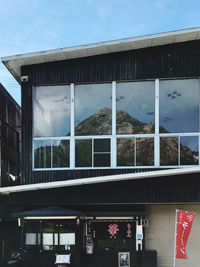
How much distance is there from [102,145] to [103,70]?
2368 mm

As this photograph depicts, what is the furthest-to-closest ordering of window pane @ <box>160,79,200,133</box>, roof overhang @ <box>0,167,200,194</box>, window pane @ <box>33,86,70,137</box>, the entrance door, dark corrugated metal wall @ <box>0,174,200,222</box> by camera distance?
the entrance door → window pane @ <box>33,86,70,137</box> → window pane @ <box>160,79,200,133</box> → dark corrugated metal wall @ <box>0,174,200,222</box> → roof overhang @ <box>0,167,200,194</box>

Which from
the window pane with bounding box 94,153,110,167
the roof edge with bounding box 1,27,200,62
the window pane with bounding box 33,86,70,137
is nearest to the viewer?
the roof edge with bounding box 1,27,200,62

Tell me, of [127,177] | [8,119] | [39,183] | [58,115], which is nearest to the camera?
[127,177]

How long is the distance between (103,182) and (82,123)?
196 centimetres

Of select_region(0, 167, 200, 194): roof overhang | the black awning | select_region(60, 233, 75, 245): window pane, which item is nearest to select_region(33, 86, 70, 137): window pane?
select_region(0, 167, 200, 194): roof overhang

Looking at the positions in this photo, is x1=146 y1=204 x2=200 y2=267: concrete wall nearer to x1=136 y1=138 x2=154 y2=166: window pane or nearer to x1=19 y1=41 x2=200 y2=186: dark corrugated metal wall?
x1=136 y1=138 x2=154 y2=166: window pane

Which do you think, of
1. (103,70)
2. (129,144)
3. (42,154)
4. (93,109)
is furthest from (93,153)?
(103,70)

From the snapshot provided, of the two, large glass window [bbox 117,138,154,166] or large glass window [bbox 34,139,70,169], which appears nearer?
large glass window [bbox 117,138,154,166]

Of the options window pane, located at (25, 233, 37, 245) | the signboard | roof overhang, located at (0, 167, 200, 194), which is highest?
roof overhang, located at (0, 167, 200, 194)

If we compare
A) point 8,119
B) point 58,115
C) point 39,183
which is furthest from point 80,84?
point 8,119

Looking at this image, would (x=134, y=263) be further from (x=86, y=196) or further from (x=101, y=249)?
(x=86, y=196)

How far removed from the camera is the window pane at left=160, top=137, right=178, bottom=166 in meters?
8.80

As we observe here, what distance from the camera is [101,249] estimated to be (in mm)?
9531

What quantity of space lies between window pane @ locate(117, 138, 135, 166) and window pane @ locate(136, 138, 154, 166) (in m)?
0.18
